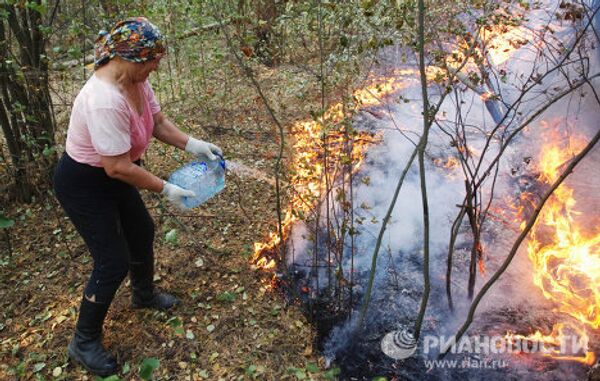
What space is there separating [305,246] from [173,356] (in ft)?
5.52

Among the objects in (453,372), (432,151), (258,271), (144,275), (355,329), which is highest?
(432,151)

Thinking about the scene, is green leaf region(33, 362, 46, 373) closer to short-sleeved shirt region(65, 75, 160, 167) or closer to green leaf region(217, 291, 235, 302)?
green leaf region(217, 291, 235, 302)

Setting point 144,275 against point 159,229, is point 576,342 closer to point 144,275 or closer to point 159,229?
point 144,275

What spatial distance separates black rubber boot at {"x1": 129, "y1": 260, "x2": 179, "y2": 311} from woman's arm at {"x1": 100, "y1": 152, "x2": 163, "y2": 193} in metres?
0.94

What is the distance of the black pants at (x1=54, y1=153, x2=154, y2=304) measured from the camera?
2500 millimetres

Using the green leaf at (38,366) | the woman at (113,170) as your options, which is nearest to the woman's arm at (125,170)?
the woman at (113,170)

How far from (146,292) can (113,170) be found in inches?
51.3

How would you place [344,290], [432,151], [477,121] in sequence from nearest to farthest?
[344,290] < [432,151] < [477,121]

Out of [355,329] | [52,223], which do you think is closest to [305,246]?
[355,329]

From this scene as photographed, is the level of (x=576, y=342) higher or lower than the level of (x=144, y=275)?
lower

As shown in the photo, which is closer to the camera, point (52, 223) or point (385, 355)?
point (385, 355)

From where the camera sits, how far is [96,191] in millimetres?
2547

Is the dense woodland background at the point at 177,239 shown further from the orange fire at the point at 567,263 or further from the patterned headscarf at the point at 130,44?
the orange fire at the point at 567,263

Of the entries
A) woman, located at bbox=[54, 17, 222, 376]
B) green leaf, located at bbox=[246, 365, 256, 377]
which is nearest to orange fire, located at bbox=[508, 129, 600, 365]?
green leaf, located at bbox=[246, 365, 256, 377]
